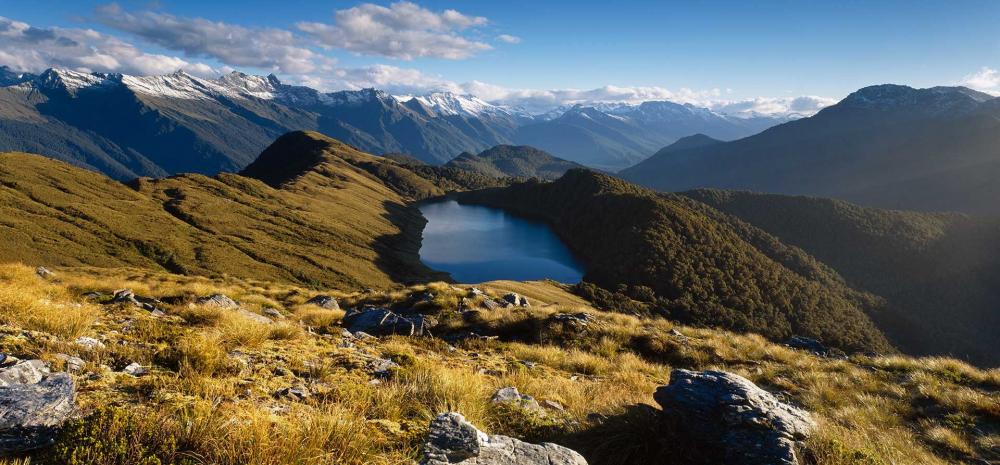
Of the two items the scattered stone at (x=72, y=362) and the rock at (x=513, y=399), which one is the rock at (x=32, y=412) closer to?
the scattered stone at (x=72, y=362)

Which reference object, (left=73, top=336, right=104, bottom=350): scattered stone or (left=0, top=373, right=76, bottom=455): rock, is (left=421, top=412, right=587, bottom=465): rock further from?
(left=73, top=336, right=104, bottom=350): scattered stone

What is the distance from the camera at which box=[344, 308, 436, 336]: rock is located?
16672 mm

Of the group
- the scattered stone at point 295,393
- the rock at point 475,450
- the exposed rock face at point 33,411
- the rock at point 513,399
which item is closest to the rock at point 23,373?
the exposed rock face at point 33,411

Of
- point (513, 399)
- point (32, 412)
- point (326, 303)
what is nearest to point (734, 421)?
point (513, 399)

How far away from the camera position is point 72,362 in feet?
21.4

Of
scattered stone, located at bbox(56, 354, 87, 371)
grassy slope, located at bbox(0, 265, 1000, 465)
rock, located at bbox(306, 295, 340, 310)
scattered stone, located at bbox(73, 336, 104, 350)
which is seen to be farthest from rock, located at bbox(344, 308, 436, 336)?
scattered stone, located at bbox(56, 354, 87, 371)

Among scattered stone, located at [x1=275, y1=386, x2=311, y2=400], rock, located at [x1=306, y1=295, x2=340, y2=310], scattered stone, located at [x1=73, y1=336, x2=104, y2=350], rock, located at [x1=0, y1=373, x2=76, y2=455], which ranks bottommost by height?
rock, located at [x1=306, y1=295, x2=340, y2=310]

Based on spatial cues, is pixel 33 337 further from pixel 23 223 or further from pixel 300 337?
pixel 23 223

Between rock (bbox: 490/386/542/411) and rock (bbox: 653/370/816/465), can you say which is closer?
rock (bbox: 653/370/816/465)

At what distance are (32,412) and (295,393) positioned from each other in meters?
3.00

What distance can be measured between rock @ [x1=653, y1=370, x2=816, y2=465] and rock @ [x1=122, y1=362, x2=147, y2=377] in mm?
8270

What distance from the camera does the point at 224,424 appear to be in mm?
4629

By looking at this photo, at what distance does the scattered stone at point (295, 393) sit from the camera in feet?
22.5

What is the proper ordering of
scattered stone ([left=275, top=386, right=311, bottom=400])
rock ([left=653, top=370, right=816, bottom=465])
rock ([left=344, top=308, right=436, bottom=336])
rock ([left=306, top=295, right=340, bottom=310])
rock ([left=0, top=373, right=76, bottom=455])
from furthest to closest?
rock ([left=306, top=295, right=340, bottom=310])
rock ([left=344, top=308, right=436, bottom=336])
scattered stone ([left=275, top=386, right=311, bottom=400])
rock ([left=653, top=370, right=816, bottom=465])
rock ([left=0, top=373, right=76, bottom=455])
